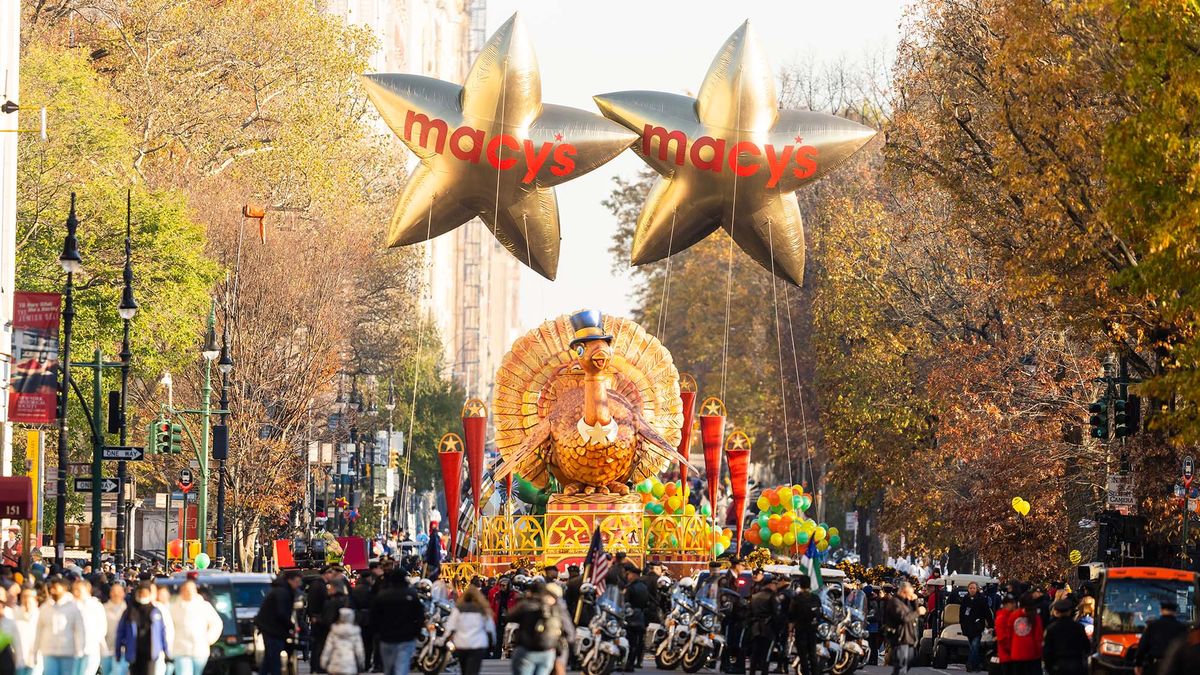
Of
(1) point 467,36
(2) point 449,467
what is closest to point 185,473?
(2) point 449,467

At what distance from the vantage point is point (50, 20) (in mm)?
60562

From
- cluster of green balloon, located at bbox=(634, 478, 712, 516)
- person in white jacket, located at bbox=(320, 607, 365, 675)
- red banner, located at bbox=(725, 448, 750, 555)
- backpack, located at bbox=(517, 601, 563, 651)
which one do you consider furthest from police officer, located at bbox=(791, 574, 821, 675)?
red banner, located at bbox=(725, 448, 750, 555)

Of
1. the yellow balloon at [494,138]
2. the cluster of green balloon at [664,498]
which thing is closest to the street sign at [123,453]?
the yellow balloon at [494,138]

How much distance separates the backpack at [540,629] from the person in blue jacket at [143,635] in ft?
13.3

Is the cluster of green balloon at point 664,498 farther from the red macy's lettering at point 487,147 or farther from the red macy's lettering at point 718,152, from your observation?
the red macy's lettering at point 487,147

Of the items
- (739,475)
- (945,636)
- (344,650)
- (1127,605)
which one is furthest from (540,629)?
(739,475)

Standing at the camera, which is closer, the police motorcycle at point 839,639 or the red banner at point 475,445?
the police motorcycle at point 839,639

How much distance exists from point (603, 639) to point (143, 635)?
7005 millimetres

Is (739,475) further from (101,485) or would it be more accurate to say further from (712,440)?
(101,485)

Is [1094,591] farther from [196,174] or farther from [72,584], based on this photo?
[196,174]

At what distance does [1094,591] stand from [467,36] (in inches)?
6057

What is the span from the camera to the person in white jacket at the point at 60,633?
23.9 meters

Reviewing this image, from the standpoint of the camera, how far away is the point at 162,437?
4644 cm

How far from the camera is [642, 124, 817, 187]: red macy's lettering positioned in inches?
1569
